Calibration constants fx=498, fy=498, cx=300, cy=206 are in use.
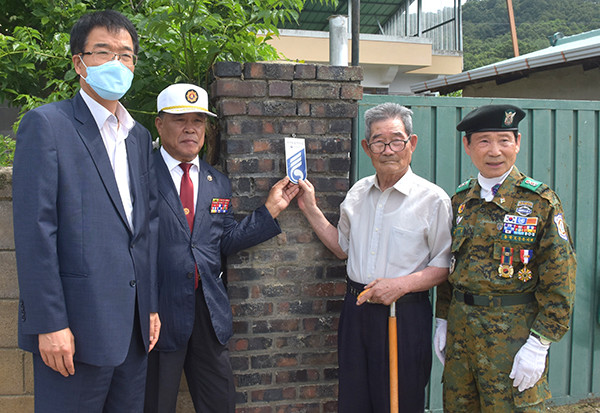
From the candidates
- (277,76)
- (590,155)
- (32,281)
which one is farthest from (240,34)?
(590,155)

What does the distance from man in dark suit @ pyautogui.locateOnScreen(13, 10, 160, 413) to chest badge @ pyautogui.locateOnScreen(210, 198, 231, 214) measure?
395 mm

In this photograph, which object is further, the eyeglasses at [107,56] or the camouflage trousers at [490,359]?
the camouflage trousers at [490,359]

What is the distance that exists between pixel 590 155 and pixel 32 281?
11.4 ft

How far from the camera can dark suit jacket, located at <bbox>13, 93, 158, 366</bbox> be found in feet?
5.77

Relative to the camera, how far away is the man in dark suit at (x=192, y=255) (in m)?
2.33

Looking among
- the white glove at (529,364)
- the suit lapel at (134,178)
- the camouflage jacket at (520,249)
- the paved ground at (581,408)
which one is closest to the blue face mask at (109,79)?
the suit lapel at (134,178)

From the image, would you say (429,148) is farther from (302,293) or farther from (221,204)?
(221,204)

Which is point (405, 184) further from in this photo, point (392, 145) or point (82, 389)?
point (82, 389)

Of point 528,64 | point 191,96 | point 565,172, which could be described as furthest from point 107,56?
point 528,64

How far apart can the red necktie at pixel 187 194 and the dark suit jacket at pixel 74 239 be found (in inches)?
14.7

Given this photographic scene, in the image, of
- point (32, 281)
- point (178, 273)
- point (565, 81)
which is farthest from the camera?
point (565, 81)

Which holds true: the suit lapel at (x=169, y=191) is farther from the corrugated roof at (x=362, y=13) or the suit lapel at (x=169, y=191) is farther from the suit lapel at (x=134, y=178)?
the corrugated roof at (x=362, y=13)

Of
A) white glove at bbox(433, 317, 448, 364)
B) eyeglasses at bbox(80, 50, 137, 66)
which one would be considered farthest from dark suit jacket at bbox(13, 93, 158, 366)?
white glove at bbox(433, 317, 448, 364)

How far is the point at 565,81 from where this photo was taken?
6.51m
